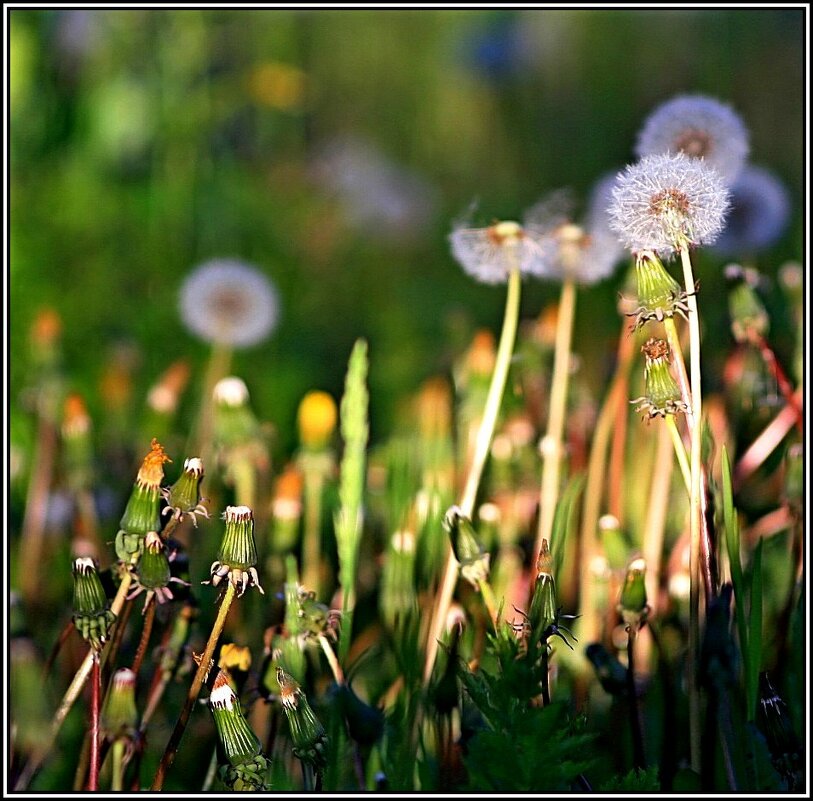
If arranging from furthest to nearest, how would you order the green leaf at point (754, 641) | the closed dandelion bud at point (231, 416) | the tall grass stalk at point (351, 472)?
the closed dandelion bud at point (231, 416)
the tall grass stalk at point (351, 472)
the green leaf at point (754, 641)

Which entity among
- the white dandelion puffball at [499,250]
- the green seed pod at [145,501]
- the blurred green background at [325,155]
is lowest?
the green seed pod at [145,501]

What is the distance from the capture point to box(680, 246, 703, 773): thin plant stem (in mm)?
683

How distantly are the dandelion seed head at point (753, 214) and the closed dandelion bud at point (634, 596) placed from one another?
2.08 feet

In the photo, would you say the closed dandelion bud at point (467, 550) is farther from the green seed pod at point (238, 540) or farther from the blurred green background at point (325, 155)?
the blurred green background at point (325, 155)

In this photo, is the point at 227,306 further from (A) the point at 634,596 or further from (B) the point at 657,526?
(A) the point at 634,596

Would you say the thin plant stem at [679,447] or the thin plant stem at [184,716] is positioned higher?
the thin plant stem at [679,447]

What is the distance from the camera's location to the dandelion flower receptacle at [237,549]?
0.66 m

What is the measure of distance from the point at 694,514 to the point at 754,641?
13 cm

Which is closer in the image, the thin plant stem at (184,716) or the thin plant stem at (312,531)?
the thin plant stem at (184,716)

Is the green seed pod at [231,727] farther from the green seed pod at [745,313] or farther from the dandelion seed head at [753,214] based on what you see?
the dandelion seed head at [753,214]

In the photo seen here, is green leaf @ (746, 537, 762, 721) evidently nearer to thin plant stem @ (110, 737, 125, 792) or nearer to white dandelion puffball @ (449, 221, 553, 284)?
white dandelion puffball @ (449, 221, 553, 284)

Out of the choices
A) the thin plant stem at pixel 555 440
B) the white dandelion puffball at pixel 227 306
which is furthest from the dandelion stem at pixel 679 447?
the white dandelion puffball at pixel 227 306

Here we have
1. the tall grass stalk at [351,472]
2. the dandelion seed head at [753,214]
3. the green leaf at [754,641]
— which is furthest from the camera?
the dandelion seed head at [753,214]
